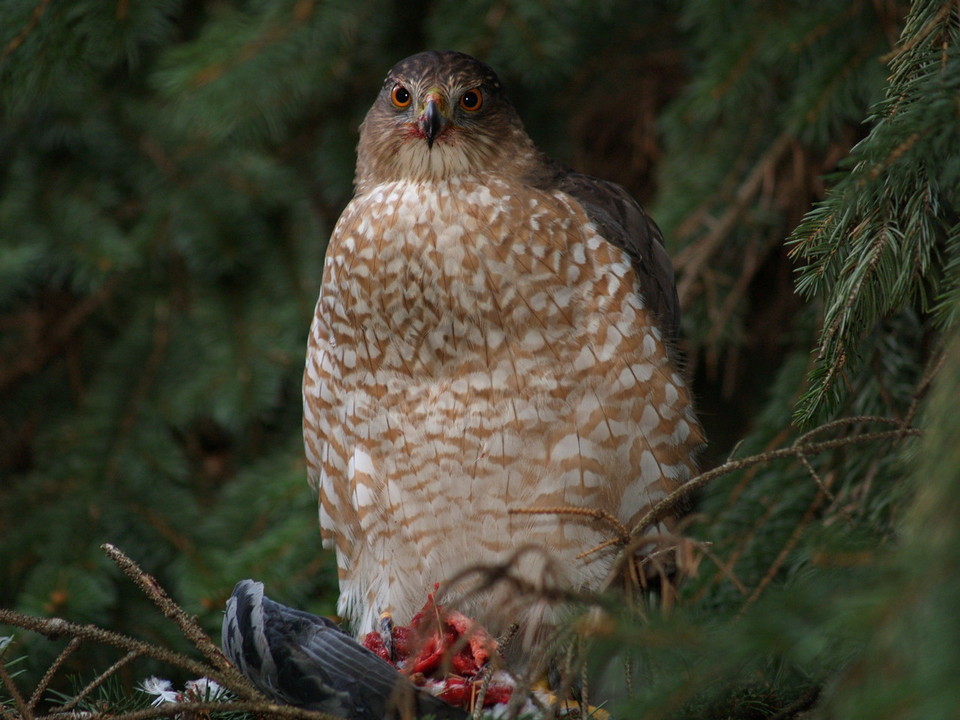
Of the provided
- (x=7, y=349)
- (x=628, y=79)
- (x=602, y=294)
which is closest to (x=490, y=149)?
(x=602, y=294)

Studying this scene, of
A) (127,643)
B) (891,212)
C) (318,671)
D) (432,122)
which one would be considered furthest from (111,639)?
(432,122)

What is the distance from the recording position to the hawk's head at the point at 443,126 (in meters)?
2.77

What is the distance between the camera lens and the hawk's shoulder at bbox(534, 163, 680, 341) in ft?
9.00

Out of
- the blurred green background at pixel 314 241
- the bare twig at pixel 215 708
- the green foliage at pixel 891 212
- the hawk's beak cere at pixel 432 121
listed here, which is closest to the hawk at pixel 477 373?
the hawk's beak cere at pixel 432 121

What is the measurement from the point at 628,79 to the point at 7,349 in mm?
2953

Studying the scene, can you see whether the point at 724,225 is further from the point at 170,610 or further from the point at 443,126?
the point at 170,610

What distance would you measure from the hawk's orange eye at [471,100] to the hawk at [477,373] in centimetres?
3

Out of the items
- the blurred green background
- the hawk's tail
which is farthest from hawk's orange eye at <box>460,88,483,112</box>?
the hawk's tail

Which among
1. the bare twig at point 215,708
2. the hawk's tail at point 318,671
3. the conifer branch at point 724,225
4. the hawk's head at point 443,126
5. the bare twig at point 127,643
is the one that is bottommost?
the hawk's tail at point 318,671

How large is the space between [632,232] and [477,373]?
702mm

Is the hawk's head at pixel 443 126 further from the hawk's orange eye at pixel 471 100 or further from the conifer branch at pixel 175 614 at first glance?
the conifer branch at pixel 175 614

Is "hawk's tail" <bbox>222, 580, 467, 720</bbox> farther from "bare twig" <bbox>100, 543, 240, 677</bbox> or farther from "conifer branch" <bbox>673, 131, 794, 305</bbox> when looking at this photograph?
"conifer branch" <bbox>673, 131, 794, 305</bbox>

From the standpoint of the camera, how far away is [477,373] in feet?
8.20

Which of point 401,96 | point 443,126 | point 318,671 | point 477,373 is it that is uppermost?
point 401,96
